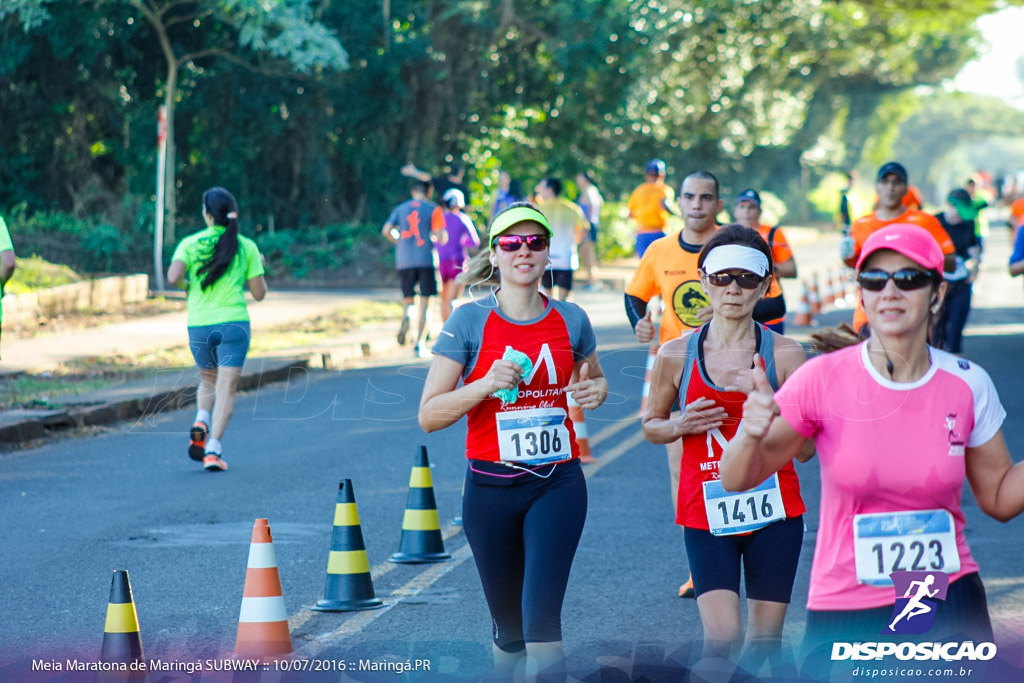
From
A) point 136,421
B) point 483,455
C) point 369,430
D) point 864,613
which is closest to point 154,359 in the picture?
point 136,421

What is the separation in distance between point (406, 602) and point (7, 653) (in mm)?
1767

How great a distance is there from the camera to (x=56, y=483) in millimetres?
9555

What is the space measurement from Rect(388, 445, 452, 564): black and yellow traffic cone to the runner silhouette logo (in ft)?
13.9

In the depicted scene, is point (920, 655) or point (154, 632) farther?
point (154, 632)

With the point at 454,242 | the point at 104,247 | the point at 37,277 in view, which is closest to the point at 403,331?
the point at 454,242

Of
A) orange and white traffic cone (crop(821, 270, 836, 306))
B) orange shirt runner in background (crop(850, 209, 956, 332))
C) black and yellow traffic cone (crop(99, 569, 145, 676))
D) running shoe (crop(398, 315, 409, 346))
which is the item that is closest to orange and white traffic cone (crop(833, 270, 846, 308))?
orange and white traffic cone (crop(821, 270, 836, 306))

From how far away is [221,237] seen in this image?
9.81 m

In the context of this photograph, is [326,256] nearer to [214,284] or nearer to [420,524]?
[214,284]

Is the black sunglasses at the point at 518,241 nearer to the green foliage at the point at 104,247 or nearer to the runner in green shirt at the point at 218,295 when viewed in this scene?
the runner in green shirt at the point at 218,295

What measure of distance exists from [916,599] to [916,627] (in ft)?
0.22

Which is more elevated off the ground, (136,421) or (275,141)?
(275,141)

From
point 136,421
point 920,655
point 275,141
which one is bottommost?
point 136,421

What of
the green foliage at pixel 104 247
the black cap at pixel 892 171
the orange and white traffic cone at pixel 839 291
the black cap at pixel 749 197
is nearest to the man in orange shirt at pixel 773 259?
the black cap at pixel 749 197

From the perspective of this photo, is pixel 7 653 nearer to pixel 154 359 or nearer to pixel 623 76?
pixel 154 359
